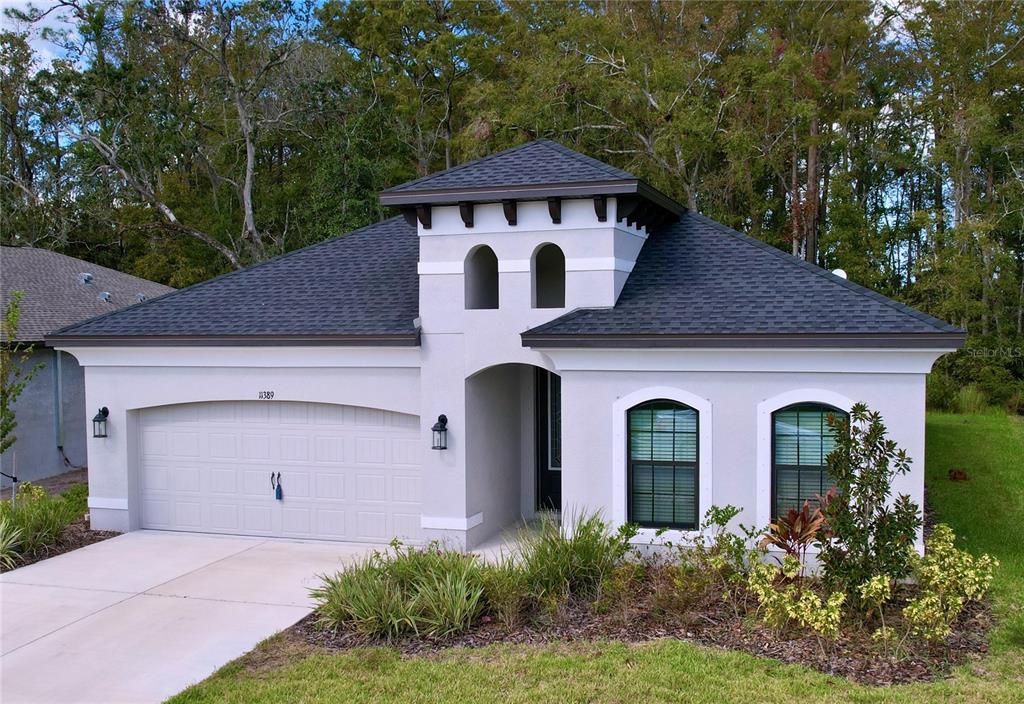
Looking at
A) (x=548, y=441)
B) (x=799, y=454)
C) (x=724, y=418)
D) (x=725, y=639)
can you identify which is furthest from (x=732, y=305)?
(x=725, y=639)

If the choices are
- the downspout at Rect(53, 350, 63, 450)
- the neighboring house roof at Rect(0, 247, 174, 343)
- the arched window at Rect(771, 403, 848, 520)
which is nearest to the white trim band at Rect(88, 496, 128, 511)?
the neighboring house roof at Rect(0, 247, 174, 343)

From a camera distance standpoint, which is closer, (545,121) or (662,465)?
(662,465)

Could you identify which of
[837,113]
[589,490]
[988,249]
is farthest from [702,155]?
[589,490]

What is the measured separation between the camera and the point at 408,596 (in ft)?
29.0

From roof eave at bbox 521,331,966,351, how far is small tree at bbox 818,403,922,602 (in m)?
1.69

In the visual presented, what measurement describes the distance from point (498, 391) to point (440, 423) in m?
1.35

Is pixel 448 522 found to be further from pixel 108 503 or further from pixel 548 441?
pixel 108 503

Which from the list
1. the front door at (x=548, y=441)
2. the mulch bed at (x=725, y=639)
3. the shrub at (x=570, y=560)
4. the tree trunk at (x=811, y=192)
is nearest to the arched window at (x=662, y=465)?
the shrub at (x=570, y=560)

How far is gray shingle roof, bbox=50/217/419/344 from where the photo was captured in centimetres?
1248

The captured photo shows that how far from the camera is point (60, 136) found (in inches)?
1460

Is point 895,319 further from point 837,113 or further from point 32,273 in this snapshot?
point 837,113

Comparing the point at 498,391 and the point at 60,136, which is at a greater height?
the point at 60,136
